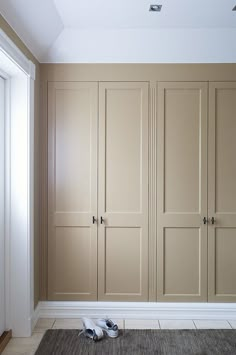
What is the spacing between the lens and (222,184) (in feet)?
9.60

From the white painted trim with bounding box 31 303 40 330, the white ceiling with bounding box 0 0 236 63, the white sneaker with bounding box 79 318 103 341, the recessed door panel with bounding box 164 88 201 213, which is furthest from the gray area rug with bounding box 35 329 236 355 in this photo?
the white ceiling with bounding box 0 0 236 63

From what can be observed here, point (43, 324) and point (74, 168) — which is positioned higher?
point (74, 168)

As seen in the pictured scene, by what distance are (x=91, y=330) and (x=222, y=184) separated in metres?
1.75

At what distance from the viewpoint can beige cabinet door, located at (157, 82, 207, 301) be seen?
2.92 metres

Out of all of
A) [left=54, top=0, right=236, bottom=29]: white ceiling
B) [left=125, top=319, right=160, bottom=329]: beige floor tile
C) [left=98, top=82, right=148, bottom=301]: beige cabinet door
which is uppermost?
[left=54, top=0, right=236, bottom=29]: white ceiling

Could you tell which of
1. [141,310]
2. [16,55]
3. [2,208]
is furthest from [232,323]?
[16,55]

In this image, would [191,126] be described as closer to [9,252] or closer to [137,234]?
[137,234]

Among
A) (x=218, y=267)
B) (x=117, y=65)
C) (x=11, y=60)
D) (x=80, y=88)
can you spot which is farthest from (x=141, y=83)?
(x=218, y=267)

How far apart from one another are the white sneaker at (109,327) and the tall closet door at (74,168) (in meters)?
0.27

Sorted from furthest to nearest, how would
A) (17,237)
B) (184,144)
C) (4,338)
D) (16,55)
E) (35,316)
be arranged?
1. (184,144)
2. (35,316)
3. (17,237)
4. (4,338)
5. (16,55)

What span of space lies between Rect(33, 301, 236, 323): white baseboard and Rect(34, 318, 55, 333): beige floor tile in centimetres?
5

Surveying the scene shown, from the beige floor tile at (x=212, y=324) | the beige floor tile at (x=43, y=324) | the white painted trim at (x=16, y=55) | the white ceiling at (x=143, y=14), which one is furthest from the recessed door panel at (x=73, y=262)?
the white ceiling at (x=143, y=14)

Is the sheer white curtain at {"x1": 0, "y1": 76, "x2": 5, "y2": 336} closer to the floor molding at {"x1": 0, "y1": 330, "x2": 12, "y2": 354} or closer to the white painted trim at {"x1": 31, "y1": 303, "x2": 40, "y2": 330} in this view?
the floor molding at {"x1": 0, "y1": 330, "x2": 12, "y2": 354}

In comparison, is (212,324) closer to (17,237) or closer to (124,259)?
(124,259)
